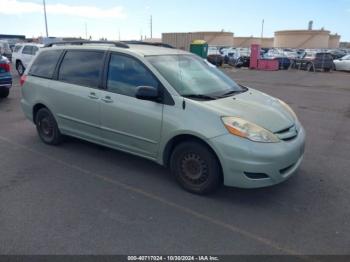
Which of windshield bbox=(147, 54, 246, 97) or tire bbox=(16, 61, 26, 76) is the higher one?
windshield bbox=(147, 54, 246, 97)

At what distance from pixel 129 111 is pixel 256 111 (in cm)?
160

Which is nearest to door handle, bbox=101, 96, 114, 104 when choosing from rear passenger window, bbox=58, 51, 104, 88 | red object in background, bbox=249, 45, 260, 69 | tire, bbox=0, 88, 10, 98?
rear passenger window, bbox=58, 51, 104, 88

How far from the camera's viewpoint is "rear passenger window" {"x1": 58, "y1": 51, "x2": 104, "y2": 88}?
4828mm

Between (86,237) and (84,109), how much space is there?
228cm

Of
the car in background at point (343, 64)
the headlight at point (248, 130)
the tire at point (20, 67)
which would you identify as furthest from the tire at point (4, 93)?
the car in background at point (343, 64)

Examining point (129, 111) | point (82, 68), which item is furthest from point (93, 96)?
point (129, 111)

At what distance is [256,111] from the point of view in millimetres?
3984

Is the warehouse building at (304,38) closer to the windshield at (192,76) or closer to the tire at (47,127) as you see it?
the windshield at (192,76)

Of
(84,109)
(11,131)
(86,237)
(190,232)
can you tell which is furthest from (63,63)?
(190,232)

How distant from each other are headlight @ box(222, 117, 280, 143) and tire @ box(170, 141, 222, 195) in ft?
1.24

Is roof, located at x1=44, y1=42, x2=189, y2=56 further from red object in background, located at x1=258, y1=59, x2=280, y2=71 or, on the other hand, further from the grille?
red object in background, located at x1=258, y1=59, x2=280, y2=71

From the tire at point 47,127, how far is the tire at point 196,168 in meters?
2.44

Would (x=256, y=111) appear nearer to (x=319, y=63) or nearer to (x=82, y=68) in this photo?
(x=82, y=68)

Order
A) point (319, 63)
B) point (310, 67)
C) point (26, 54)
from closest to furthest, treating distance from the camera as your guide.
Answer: point (26, 54)
point (319, 63)
point (310, 67)
